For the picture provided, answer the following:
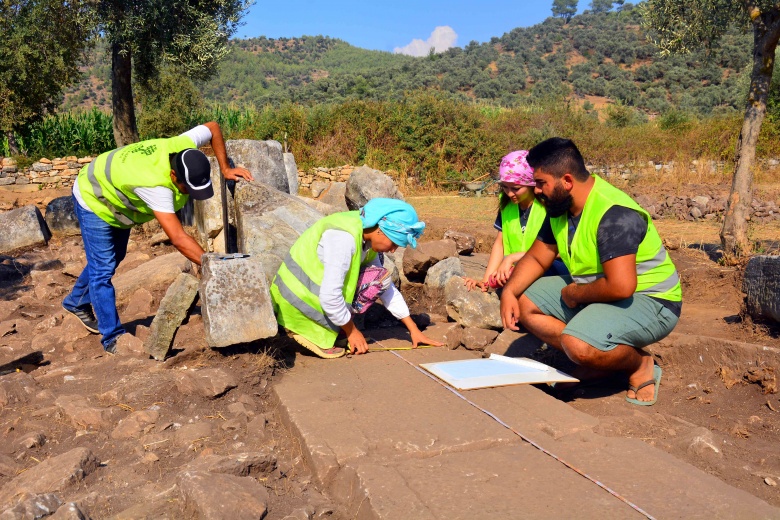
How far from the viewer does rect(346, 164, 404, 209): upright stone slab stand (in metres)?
7.29

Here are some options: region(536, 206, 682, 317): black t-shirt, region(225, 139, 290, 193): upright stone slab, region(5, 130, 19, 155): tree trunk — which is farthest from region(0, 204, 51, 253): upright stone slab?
region(5, 130, 19, 155): tree trunk

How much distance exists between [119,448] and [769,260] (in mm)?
4115

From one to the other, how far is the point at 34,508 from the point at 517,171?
320 cm

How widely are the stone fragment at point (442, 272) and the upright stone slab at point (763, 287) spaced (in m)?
2.37

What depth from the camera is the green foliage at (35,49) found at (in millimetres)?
13977

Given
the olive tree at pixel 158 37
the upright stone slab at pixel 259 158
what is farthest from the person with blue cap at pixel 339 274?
the olive tree at pixel 158 37

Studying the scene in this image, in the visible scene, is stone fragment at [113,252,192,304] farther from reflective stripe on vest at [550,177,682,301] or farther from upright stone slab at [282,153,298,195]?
reflective stripe on vest at [550,177,682,301]

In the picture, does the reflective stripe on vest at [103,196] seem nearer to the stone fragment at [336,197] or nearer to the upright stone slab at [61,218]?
the stone fragment at [336,197]

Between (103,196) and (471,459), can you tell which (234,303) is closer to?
(103,196)

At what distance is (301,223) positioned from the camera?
5422 mm

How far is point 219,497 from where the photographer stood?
2473mm

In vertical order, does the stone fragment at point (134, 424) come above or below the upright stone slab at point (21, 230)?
below

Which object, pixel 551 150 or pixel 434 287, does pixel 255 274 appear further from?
pixel 434 287

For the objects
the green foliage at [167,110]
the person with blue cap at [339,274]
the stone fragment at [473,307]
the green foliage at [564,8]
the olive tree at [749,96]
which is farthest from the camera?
the green foliage at [564,8]
